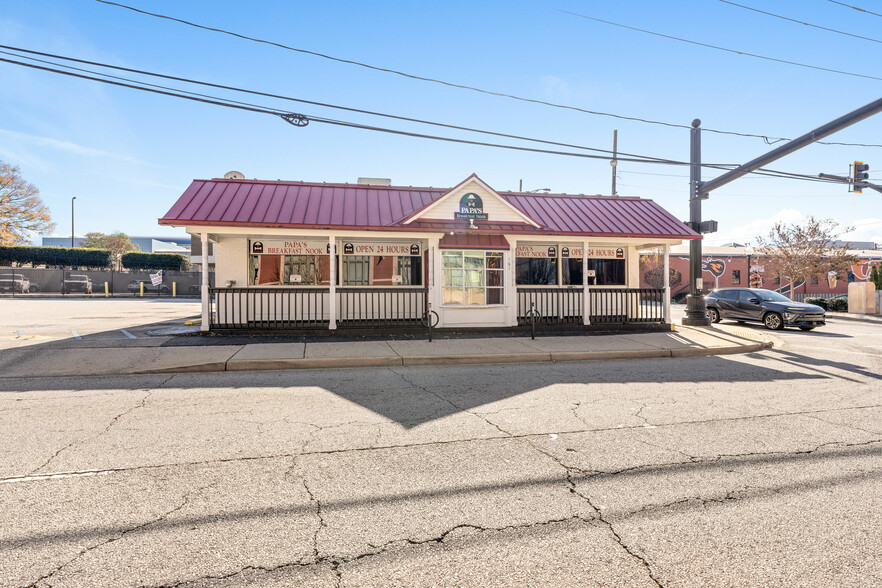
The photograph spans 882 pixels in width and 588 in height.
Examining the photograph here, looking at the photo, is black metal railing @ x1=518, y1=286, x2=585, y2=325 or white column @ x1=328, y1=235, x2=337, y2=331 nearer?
white column @ x1=328, y1=235, x2=337, y2=331

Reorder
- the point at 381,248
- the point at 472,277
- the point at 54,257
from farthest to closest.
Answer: the point at 54,257
the point at 381,248
the point at 472,277

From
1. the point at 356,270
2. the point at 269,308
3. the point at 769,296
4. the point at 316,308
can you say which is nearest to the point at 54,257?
the point at 269,308

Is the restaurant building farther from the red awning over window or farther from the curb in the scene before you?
the curb

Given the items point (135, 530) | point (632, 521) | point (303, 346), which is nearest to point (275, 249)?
point (303, 346)

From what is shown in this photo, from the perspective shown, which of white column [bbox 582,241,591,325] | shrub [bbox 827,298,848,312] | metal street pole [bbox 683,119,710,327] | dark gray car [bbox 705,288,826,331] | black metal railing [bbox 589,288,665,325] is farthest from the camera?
shrub [bbox 827,298,848,312]

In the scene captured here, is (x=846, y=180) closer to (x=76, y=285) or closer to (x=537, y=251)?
(x=537, y=251)

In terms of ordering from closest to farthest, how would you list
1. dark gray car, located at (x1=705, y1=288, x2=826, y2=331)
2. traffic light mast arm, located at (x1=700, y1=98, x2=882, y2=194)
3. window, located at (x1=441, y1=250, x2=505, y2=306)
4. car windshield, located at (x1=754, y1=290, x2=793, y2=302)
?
1. traffic light mast arm, located at (x1=700, y1=98, x2=882, y2=194)
2. window, located at (x1=441, y1=250, x2=505, y2=306)
3. dark gray car, located at (x1=705, y1=288, x2=826, y2=331)
4. car windshield, located at (x1=754, y1=290, x2=793, y2=302)

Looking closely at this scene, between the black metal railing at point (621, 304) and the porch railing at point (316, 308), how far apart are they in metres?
5.91

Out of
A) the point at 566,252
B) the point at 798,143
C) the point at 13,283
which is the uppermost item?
the point at 798,143

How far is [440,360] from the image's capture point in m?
9.82

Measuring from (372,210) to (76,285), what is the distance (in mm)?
32919

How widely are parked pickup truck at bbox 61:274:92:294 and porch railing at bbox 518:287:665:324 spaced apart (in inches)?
1386

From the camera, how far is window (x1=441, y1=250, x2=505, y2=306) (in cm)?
1443

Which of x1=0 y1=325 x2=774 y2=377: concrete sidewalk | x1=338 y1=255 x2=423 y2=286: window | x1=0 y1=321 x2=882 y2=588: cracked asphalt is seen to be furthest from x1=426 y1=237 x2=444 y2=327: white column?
x1=0 y1=321 x2=882 y2=588: cracked asphalt
